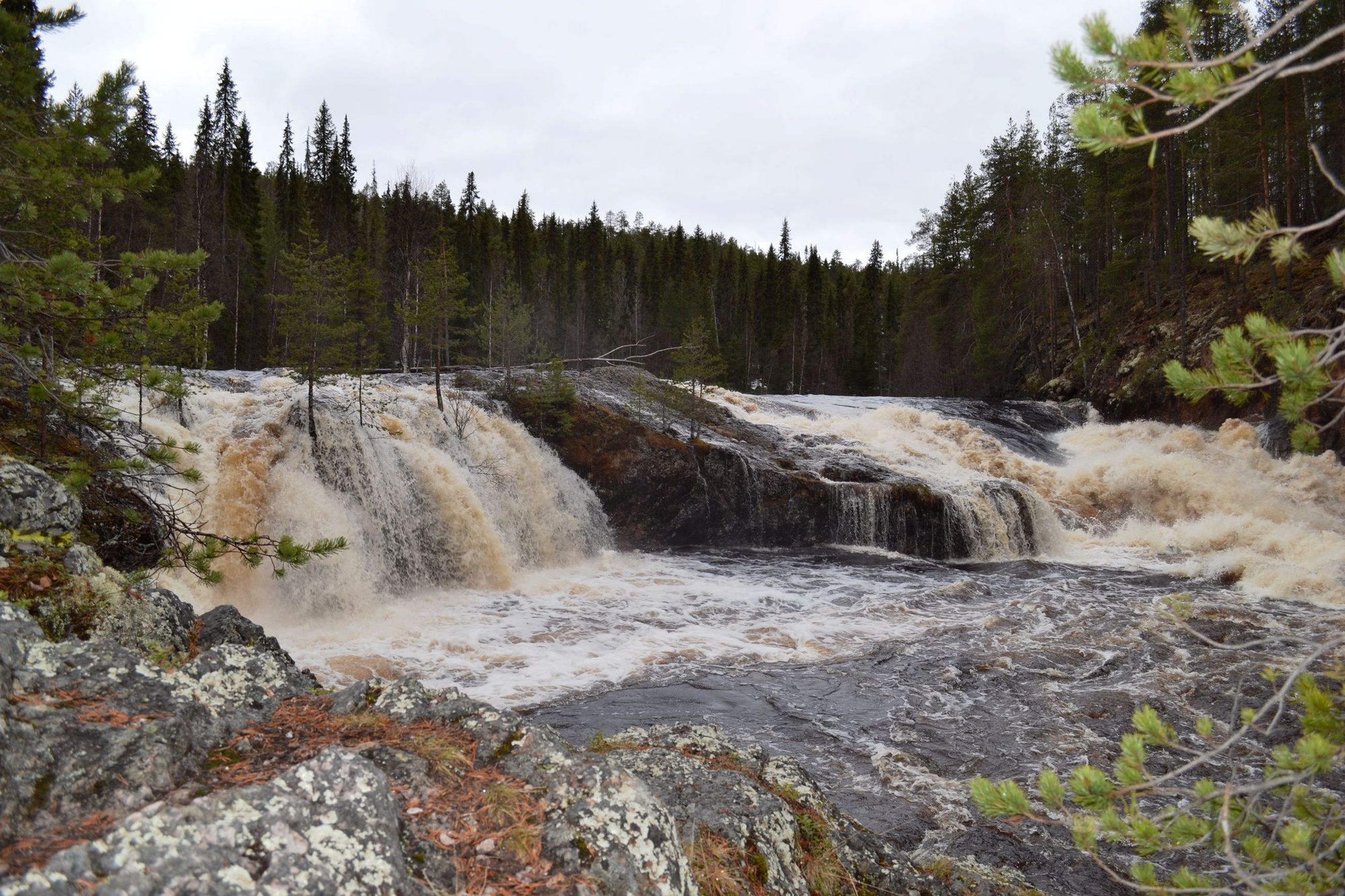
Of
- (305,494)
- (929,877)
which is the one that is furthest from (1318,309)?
(305,494)

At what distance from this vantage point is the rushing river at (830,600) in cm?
791

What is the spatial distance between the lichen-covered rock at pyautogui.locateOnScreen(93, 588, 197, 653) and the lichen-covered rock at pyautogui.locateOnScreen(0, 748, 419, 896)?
2.37 metres

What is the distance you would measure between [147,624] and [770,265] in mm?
61928

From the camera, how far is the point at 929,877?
12.4 ft

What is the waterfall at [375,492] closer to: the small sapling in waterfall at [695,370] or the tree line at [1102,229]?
the small sapling in waterfall at [695,370]

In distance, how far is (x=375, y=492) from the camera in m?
13.7

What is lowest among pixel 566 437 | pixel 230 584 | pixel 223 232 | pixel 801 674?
pixel 801 674

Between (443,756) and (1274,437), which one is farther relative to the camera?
(1274,437)

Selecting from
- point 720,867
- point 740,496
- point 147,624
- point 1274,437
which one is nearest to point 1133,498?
point 1274,437

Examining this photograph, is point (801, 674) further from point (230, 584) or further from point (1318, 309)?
point (1318, 309)

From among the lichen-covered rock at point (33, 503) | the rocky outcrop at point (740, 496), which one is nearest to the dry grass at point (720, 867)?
the lichen-covered rock at point (33, 503)

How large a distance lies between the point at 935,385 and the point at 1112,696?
36639mm

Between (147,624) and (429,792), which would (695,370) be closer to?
(147,624)

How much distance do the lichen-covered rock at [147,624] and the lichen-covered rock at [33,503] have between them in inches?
26.0
